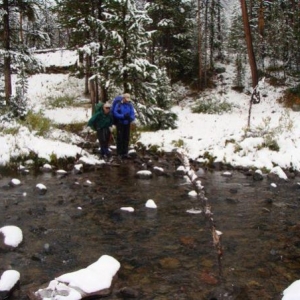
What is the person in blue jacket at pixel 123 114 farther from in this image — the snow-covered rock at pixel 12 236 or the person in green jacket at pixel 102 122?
the snow-covered rock at pixel 12 236

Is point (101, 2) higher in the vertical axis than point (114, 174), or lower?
higher

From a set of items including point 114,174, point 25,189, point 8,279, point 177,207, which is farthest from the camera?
point 114,174

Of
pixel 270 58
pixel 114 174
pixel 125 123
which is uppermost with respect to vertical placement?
pixel 270 58

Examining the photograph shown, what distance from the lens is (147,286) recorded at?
14.0ft

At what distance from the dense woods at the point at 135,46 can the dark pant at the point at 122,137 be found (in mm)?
4028

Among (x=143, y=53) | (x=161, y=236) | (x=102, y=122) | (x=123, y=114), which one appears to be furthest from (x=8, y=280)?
(x=143, y=53)

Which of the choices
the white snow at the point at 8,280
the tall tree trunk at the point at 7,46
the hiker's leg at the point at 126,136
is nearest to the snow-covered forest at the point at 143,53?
the tall tree trunk at the point at 7,46

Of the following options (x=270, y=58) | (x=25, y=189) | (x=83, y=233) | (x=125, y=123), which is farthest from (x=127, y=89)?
(x=270, y=58)

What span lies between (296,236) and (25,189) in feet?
18.0

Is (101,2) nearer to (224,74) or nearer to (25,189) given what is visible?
(25,189)

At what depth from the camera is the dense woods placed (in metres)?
15.9

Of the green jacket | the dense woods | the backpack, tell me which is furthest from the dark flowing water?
the dense woods

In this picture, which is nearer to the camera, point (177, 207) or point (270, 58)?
point (177, 207)

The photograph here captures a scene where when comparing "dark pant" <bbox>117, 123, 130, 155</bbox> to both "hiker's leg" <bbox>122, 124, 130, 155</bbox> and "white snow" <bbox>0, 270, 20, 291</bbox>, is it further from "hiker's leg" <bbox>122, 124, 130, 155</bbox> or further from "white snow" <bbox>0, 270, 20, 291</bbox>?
"white snow" <bbox>0, 270, 20, 291</bbox>
